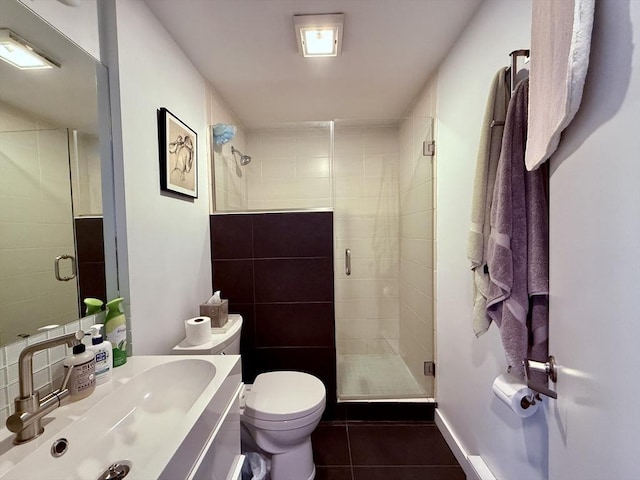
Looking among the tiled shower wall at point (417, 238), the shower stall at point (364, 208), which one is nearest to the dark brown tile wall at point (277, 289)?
the shower stall at point (364, 208)

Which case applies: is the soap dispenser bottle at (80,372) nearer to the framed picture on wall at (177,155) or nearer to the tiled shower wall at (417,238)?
the framed picture on wall at (177,155)

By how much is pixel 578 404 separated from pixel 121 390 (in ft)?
3.95

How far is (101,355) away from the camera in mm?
850

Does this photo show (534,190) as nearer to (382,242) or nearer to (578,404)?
(578,404)

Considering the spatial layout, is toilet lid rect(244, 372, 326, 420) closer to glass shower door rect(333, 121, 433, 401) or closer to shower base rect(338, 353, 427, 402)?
shower base rect(338, 353, 427, 402)

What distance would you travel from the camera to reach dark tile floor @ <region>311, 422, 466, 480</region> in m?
1.42

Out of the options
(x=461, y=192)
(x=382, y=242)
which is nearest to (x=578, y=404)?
(x=461, y=192)

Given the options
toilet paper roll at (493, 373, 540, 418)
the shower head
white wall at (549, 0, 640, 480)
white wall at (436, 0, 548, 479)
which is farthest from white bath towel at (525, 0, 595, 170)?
the shower head

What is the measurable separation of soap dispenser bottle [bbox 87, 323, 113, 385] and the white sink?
3 cm

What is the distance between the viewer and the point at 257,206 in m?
2.19

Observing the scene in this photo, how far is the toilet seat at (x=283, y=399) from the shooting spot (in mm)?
1257

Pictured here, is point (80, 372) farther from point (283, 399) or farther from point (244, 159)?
point (244, 159)

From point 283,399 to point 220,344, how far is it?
1.42ft

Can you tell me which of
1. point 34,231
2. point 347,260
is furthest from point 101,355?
point 347,260
